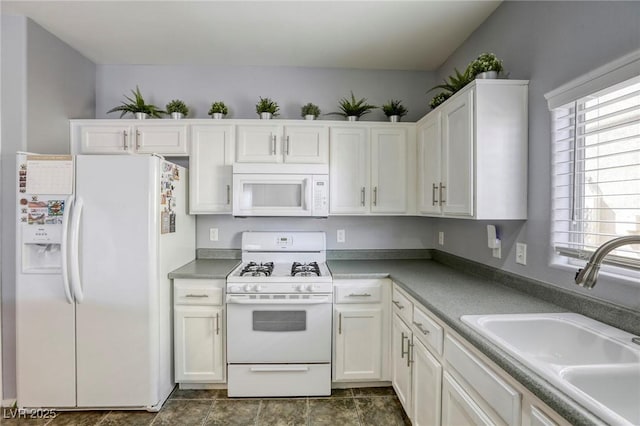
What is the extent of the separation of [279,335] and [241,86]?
7.27 feet

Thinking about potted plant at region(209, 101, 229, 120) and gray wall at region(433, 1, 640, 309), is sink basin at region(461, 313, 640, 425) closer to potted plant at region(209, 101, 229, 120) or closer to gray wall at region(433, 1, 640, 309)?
gray wall at region(433, 1, 640, 309)

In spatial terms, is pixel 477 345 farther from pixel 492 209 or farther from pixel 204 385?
pixel 204 385

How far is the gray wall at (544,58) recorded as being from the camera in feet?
4.02

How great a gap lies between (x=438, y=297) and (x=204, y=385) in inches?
73.4

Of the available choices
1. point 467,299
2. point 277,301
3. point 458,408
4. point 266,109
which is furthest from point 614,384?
point 266,109

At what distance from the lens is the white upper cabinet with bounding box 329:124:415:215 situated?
2611 millimetres

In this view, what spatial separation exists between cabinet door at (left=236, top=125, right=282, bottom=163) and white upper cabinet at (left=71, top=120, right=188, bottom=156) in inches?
18.7

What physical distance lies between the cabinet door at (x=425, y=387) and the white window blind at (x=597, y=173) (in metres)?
0.84

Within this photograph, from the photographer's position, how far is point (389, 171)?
2646 millimetres

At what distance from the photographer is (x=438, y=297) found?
65.1 inches

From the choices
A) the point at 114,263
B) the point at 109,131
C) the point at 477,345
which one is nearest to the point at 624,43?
the point at 477,345

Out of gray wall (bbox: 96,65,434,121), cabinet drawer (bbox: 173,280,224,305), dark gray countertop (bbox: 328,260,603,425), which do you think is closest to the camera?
dark gray countertop (bbox: 328,260,603,425)

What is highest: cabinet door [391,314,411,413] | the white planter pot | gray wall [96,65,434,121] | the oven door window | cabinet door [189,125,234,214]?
gray wall [96,65,434,121]

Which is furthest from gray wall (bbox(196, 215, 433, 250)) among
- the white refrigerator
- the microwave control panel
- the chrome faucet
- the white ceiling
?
the chrome faucet
